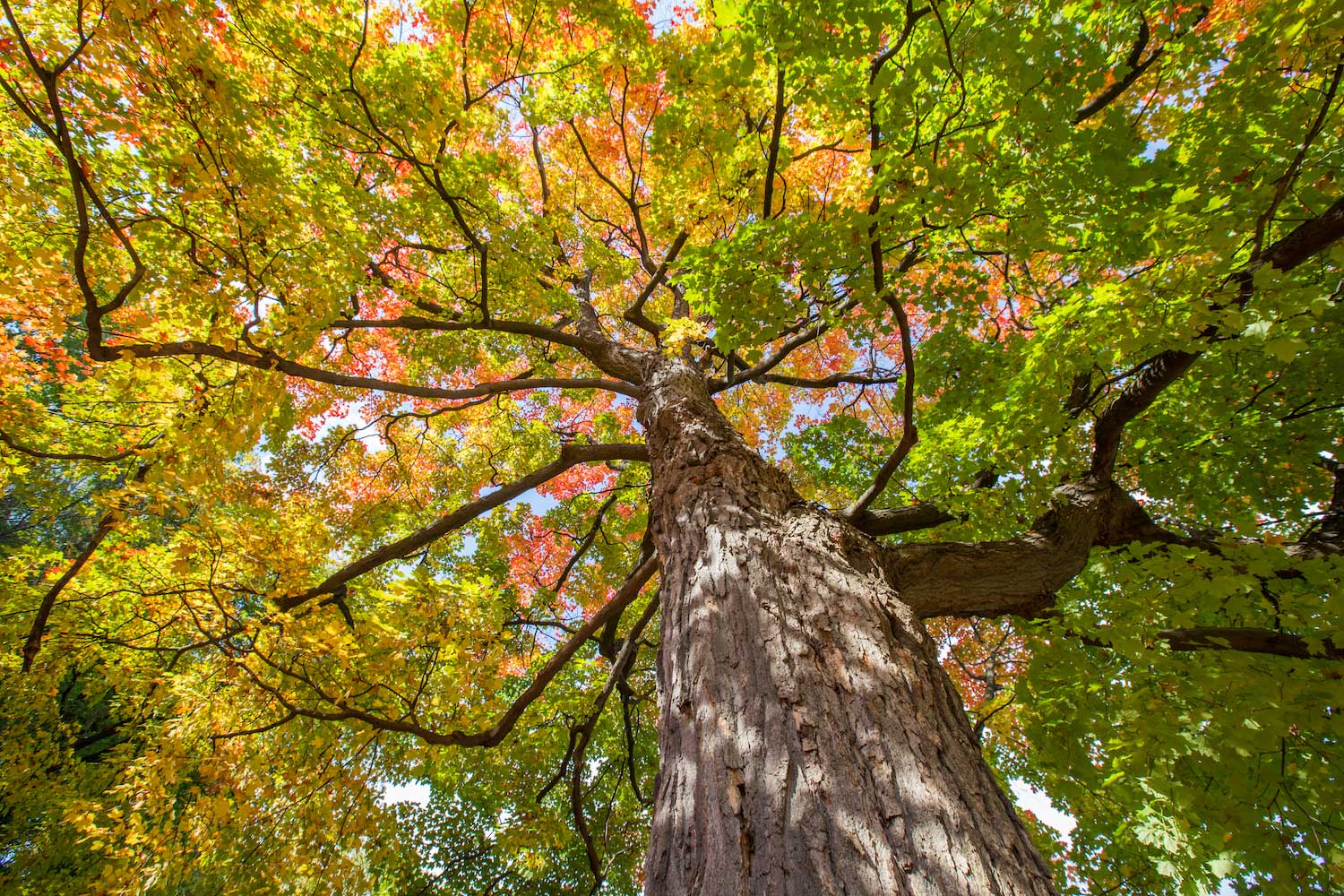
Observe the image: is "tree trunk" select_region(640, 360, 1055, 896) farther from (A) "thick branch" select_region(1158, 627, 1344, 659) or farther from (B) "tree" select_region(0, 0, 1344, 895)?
(A) "thick branch" select_region(1158, 627, 1344, 659)

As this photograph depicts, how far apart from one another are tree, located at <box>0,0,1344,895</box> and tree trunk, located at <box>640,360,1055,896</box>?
0.4 inches

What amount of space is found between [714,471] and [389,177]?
4157 millimetres

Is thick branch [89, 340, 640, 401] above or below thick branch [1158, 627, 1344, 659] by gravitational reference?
above

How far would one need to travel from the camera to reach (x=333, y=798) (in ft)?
11.5

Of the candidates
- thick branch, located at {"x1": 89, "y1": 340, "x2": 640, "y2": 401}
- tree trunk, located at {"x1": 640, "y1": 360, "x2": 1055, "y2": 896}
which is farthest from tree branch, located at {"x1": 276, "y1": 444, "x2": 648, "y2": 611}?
tree trunk, located at {"x1": 640, "y1": 360, "x2": 1055, "y2": 896}

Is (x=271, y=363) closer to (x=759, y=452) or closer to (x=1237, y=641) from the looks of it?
(x=759, y=452)

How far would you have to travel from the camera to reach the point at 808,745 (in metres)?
1.31

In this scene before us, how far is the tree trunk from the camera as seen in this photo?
1057 millimetres

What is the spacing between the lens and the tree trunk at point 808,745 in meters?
1.06

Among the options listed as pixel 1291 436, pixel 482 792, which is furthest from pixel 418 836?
pixel 1291 436

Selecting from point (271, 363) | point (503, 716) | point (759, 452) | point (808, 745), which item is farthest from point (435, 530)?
point (808, 745)

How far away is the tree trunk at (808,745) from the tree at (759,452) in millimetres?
11

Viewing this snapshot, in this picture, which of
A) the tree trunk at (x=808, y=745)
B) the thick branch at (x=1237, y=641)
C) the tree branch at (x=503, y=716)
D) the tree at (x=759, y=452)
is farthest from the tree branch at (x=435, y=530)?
the thick branch at (x=1237, y=641)

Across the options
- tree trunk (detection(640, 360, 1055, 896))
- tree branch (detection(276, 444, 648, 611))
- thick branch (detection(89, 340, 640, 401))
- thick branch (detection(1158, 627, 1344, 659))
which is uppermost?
thick branch (detection(89, 340, 640, 401))
